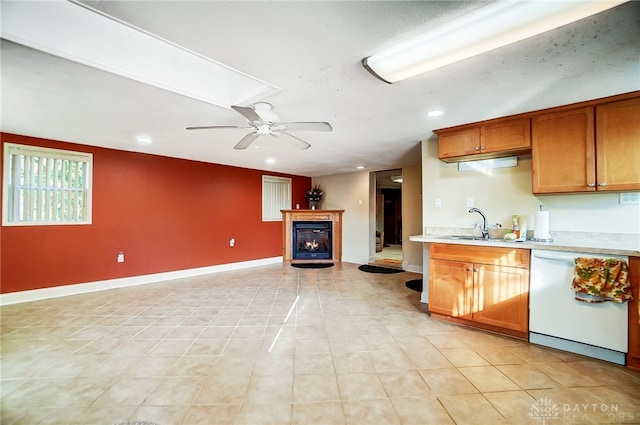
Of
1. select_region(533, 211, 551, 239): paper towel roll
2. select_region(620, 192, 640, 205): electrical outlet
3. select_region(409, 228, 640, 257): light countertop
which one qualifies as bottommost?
select_region(409, 228, 640, 257): light countertop

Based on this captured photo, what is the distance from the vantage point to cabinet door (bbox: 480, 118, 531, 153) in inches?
104

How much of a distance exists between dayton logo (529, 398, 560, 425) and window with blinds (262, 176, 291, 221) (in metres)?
5.61

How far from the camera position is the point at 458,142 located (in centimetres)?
305

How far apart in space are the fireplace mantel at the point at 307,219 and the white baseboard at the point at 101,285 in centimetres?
124

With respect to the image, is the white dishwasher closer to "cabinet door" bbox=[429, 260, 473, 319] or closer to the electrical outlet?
"cabinet door" bbox=[429, 260, 473, 319]

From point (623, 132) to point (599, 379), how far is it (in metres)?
2.04

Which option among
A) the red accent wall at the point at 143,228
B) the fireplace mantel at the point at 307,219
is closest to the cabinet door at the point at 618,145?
the fireplace mantel at the point at 307,219

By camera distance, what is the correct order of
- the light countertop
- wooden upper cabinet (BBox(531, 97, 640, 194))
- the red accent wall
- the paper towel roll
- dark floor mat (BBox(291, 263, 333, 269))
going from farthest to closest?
dark floor mat (BBox(291, 263, 333, 269)), the red accent wall, the paper towel roll, wooden upper cabinet (BBox(531, 97, 640, 194)), the light countertop

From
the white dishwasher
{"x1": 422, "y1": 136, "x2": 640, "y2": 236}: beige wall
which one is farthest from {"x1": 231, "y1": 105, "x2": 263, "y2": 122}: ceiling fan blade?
the white dishwasher

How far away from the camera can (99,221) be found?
13.5 ft

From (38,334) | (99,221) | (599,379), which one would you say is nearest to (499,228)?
(599,379)

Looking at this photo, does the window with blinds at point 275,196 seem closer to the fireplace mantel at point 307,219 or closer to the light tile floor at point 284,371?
the fireplace mantel at point 307,219

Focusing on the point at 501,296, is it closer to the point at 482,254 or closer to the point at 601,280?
the point at 482,254

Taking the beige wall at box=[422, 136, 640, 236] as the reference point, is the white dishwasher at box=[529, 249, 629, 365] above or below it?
below
